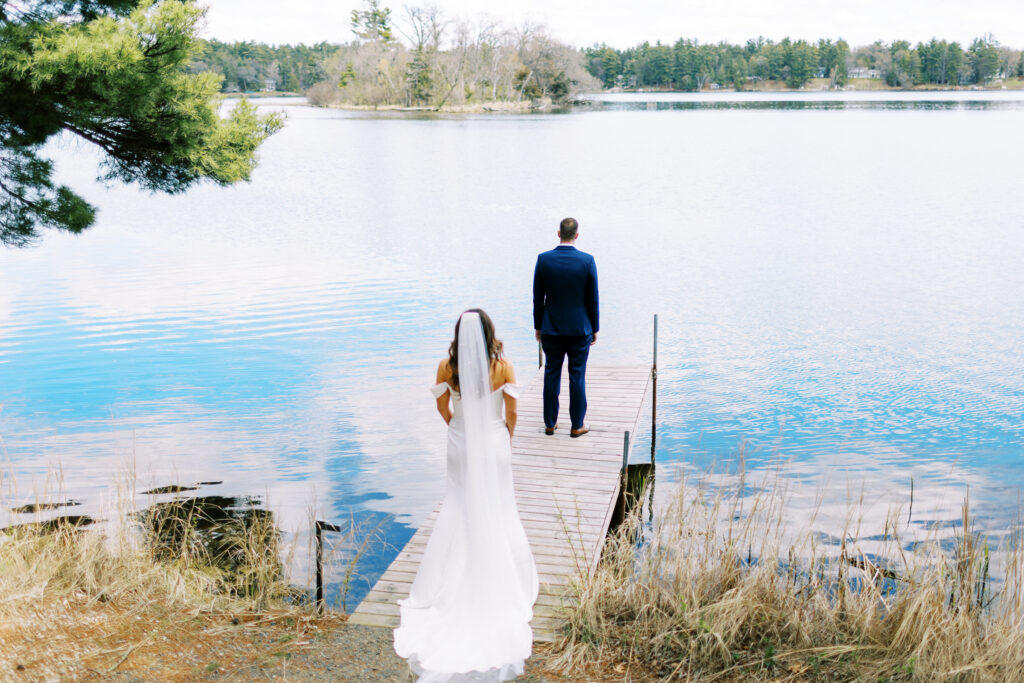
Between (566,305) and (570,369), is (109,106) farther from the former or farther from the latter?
(570,369)

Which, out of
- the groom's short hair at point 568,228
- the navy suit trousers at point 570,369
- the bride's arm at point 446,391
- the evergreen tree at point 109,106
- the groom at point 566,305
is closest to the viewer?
the bride's arm at point 446,391

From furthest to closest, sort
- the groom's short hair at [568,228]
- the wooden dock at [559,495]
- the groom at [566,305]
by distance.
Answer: the groom at [566,305] < the groom's short hair at [568,228] < the wooden dock at [559,495]

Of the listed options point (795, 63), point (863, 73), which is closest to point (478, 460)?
point (795, 63)

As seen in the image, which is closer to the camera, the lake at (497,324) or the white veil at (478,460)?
the white veil at (478,460)

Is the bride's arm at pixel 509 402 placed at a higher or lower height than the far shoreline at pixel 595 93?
Result: lower

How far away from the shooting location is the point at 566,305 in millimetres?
6980

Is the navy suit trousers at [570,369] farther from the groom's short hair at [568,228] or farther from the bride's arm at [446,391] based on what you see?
the bride's arm at [446,391]

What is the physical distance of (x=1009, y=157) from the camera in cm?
3569

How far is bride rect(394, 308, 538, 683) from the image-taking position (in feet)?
13.8

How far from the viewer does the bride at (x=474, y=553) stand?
4.20 metres

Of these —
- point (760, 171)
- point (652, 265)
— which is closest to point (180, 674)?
point (652, 265)

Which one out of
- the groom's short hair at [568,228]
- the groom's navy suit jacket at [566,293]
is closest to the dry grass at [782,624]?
the groom's navy suit jacket at [566,293]

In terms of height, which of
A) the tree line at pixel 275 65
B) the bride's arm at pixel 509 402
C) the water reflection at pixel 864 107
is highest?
the tree line at pixel 275 65

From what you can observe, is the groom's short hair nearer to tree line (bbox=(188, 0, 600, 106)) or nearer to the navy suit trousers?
the navy suit trousers
